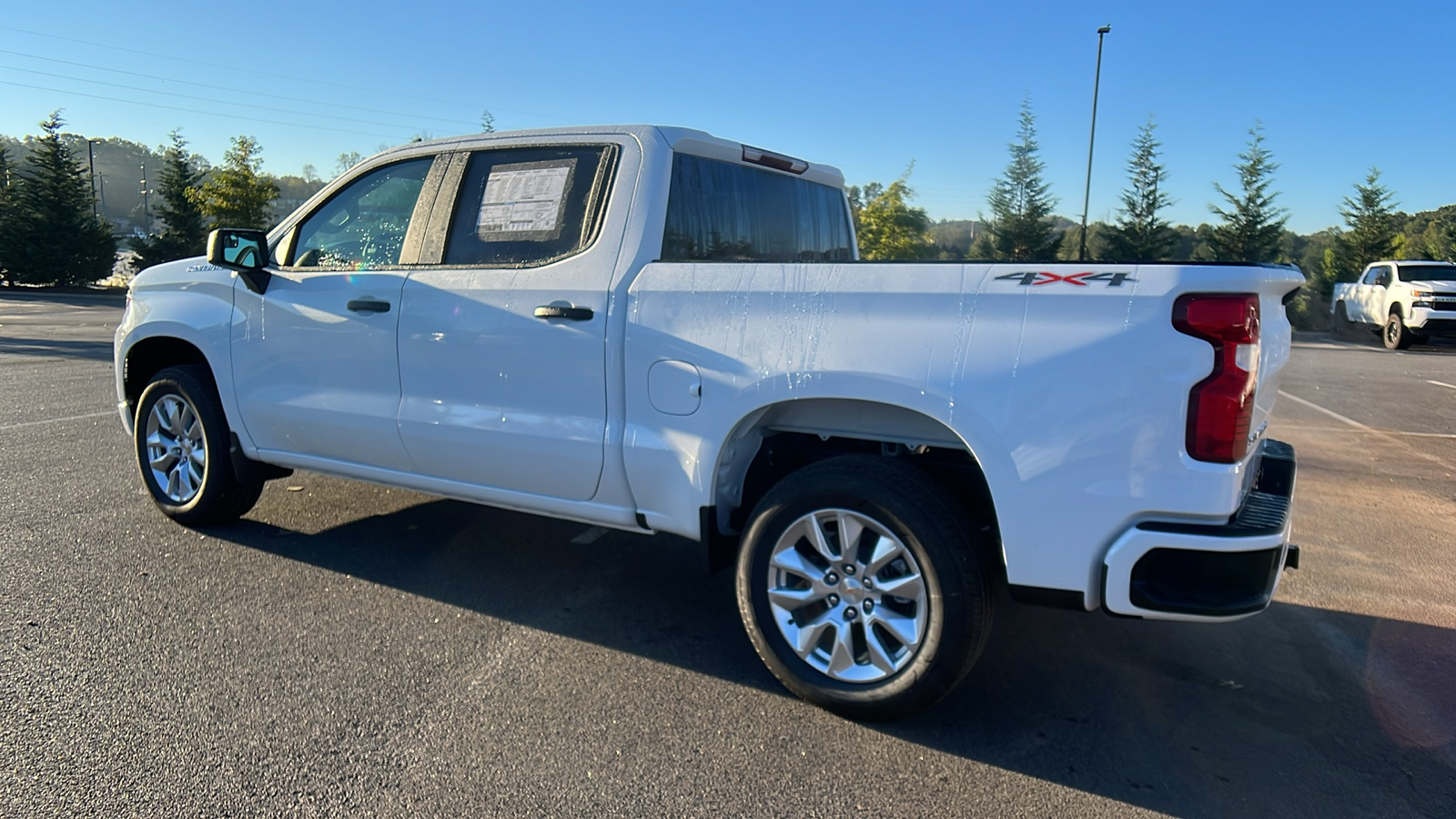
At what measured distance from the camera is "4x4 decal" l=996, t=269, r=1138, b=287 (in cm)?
266

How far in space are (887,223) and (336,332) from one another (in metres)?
36.3

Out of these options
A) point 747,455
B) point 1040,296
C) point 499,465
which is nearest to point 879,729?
point 747,455

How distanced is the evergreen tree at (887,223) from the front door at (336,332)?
33001mm

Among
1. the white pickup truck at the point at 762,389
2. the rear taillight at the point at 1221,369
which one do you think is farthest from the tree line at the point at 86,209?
the rear taillight at the point at 1221,369

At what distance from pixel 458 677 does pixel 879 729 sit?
1.47 meters

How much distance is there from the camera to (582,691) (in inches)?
131

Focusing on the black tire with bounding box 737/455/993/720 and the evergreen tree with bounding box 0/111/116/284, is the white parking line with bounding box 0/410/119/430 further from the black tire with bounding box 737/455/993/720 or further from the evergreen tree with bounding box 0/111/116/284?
the evergreen tree with bounding box 0/111/116/284

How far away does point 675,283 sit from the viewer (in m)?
3.41

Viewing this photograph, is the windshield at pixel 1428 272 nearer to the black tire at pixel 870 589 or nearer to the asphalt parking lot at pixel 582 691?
the asphalt parking lot at pixel 582 691

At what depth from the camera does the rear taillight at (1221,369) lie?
8.44ft

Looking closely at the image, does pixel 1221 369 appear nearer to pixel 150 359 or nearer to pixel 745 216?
pixel 745 216

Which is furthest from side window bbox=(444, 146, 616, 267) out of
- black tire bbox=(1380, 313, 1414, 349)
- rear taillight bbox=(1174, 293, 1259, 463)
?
black tire bbox=(1380, 313, 1414, 349)

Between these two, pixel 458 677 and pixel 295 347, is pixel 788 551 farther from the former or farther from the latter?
pixel 295 347

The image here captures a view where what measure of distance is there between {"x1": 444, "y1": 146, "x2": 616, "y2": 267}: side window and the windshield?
70.6ft
